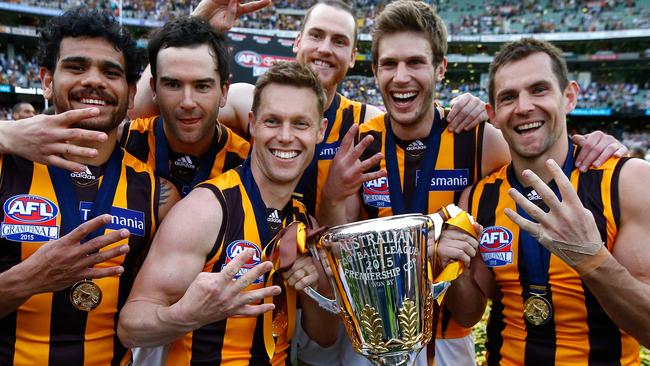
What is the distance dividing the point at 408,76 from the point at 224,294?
5.28 feet

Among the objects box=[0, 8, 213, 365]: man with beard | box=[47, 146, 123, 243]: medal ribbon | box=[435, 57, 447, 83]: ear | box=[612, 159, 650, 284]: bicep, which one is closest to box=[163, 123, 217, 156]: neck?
box=[0, 8, 213, 365]: man with beard

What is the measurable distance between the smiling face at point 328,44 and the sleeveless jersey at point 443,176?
2.62 ft

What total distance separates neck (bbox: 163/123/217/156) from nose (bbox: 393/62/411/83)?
1.03m

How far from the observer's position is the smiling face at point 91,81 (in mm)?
2412

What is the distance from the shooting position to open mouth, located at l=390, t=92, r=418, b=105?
2955 mm

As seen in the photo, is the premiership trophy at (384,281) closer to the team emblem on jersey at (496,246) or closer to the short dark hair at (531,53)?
the team emblem on jersey at (496,246)

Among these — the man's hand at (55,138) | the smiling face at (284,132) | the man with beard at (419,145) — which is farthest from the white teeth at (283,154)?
the man's hand at (55,138)

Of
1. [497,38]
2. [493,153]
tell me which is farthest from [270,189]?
[497,38]

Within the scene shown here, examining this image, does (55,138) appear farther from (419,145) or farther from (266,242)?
(419,145)

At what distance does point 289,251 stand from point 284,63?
977 millimetres

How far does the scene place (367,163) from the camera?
2.53 metres

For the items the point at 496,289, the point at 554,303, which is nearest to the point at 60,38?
the point at 496,289

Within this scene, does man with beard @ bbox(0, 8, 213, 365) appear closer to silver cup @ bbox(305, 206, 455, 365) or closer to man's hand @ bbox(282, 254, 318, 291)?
man's hand @ bbox(282, 254, 318, 291)

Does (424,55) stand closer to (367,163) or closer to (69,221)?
(367,163)
